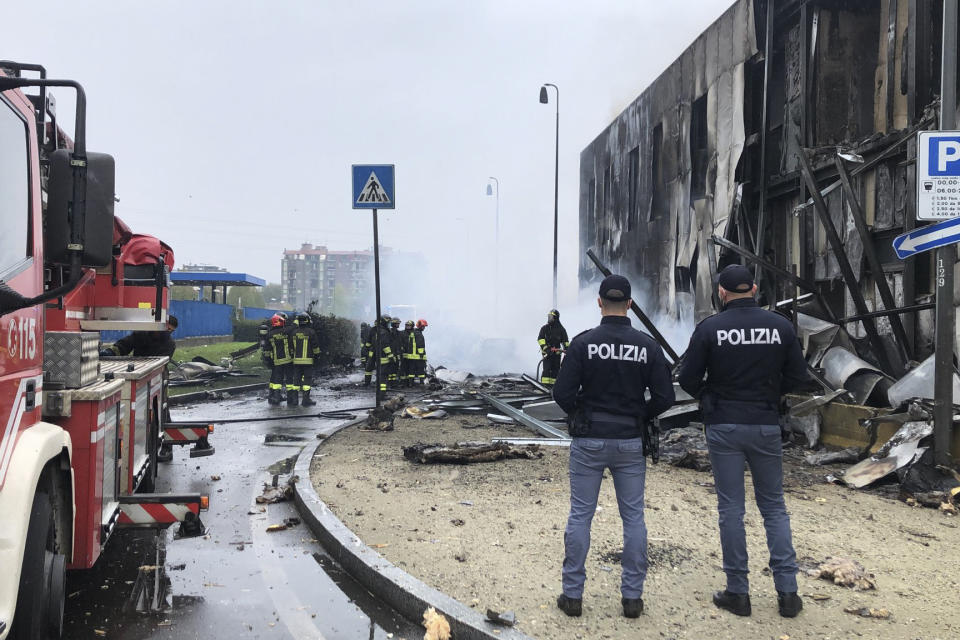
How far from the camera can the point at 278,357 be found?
46.1ft

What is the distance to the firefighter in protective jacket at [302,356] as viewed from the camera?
45.8 ft

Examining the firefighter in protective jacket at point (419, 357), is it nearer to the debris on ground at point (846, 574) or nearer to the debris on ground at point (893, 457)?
the debris on ground at point (893, 457)

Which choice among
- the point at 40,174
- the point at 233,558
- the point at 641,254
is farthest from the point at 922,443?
the point at 641,254

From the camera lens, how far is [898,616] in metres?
3.92

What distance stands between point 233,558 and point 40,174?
9.53 feet

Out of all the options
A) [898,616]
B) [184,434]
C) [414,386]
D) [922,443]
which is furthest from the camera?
[414,386]

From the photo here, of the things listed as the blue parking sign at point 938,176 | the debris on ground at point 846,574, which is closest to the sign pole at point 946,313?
the blue parking sign at point 938,176

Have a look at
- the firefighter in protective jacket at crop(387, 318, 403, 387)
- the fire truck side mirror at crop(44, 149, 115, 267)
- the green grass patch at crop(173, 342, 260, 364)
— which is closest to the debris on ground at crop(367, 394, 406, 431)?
the firefighter in protective jacket at crop(387, 318, 403, 387)

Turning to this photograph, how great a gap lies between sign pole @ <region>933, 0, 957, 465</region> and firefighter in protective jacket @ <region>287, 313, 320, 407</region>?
10.3 metres

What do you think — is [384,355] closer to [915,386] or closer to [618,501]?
[915,386]

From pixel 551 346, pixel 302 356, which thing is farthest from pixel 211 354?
pixel 551 346

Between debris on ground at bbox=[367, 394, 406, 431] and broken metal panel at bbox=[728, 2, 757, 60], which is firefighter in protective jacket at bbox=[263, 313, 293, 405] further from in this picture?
broken metal panel at bbox=[728, 2, 757, 60]

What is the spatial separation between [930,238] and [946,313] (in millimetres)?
775

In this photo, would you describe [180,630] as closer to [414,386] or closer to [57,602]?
[57,602]
